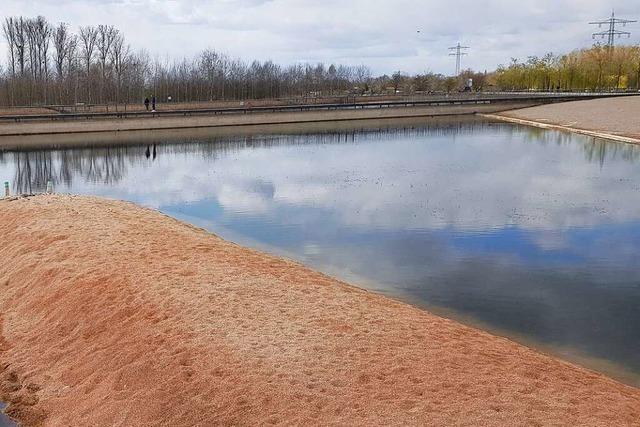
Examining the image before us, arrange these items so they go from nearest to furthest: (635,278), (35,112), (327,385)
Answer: (327,385) < (635,278) < (35,112)

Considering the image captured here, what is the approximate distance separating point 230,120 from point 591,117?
38.5 m

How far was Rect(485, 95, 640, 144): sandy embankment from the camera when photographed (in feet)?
174

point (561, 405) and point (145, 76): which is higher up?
point (145, 76)

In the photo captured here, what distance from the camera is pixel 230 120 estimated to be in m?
69.1

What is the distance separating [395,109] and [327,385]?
7292 cm

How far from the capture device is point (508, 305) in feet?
43.1

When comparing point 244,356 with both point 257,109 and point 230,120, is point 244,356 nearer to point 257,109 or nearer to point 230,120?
point 230,120

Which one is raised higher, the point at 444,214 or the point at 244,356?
the point at 444,214

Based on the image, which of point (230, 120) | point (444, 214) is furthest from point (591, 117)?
point (444, 214)

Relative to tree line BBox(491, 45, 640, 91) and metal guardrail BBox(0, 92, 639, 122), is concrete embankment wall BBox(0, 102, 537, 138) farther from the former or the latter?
tree line BBox(491, 45, 640, 91)

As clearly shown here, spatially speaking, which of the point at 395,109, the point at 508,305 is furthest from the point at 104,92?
the point at 508,305

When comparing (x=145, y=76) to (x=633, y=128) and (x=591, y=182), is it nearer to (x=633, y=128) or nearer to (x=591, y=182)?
(x=633, y=128)

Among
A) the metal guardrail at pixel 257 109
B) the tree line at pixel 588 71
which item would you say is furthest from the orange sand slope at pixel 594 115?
the tree line at pixel 588 71

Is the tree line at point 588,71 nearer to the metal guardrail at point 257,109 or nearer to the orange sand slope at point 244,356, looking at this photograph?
the metal guardrail at point 257,109
